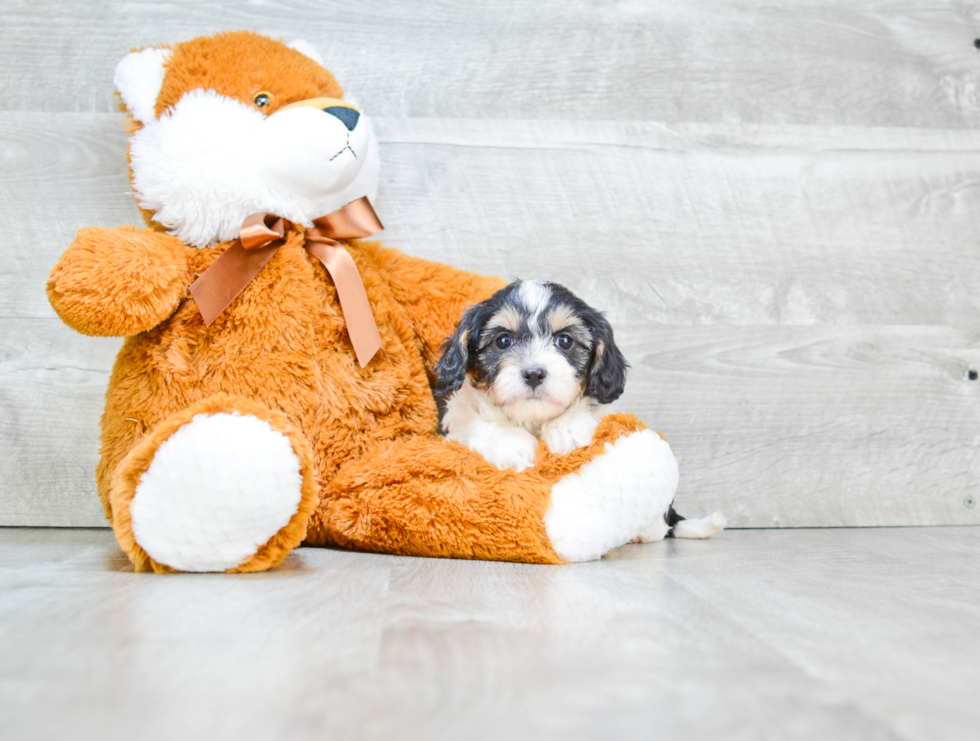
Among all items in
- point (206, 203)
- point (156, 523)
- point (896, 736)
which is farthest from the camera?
point (206, 203)

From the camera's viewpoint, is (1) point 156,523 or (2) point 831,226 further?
(2) point 831,226

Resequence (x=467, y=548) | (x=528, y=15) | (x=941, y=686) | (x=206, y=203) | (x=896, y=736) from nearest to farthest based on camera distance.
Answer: (x=896, y=736), (x=941, y=686), (x=467, y=548), (x=206, y=203), (x=528, y=15)

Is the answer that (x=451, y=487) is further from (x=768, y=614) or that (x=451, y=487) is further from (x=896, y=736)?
(x=896, y=736)

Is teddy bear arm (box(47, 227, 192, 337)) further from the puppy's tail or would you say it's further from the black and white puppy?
the puppy's tail

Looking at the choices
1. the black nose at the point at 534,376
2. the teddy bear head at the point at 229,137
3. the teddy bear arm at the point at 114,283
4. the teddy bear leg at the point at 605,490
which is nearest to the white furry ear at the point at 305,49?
the teddy bear head at the point at 229,137

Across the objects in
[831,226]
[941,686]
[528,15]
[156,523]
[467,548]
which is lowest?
[467,548]

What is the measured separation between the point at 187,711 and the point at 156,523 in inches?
25.5

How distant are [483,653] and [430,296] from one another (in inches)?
43.9

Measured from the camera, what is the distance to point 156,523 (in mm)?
1313

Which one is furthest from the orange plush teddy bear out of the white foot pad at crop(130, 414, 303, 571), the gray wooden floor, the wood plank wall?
the wood plank wall

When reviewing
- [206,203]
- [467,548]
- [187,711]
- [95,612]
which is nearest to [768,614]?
[467,548]

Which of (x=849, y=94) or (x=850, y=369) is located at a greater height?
(x=849, y=94)

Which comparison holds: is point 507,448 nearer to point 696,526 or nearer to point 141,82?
point 696,526

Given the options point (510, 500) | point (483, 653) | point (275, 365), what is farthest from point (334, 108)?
point (483, 653)
